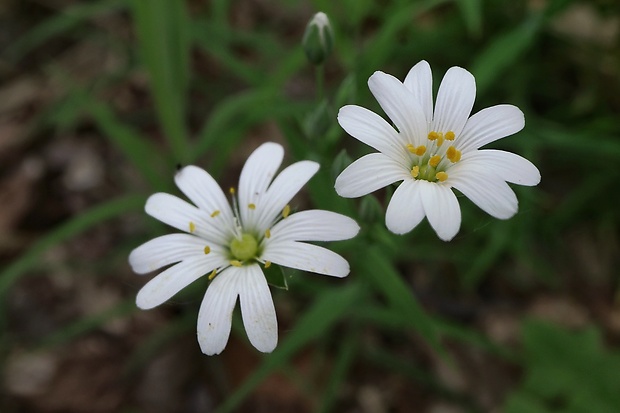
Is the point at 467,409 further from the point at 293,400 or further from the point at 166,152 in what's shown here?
the point at 166,152

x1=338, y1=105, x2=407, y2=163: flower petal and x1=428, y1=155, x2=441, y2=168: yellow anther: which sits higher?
A: x1=338, y1=105, x2=407, y2=163: flower petal

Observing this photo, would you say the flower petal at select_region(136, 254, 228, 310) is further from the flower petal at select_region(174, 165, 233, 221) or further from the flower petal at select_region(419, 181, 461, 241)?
the flower petal at select_region(419, 181, 461, 241)

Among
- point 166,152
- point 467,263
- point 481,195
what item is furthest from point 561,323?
point 166,152

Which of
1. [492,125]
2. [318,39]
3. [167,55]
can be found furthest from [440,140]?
[167,55]

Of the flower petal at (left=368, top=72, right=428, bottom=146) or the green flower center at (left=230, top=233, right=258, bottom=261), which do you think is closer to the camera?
the flower petal at (left=368, top=72, right=428, bottom=146)

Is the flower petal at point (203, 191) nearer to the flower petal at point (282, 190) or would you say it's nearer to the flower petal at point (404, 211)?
the flower petal at point (282, 190)

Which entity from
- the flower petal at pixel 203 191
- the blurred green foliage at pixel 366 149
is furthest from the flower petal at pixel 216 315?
the blurred green foliage at pixel 366 149

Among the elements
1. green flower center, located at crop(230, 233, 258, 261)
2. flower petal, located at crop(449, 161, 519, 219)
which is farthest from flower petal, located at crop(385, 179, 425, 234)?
green flower center, located at crop(230, 233, 258, 261)
